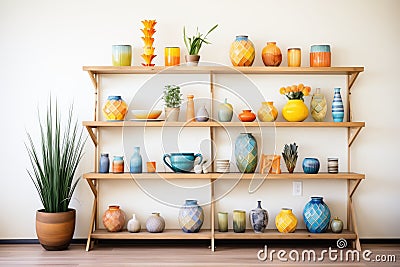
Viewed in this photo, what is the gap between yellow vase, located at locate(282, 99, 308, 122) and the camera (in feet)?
15.3

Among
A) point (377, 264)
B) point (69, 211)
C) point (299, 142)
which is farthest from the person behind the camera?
point (299, 142)

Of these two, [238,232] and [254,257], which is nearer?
[254,257]

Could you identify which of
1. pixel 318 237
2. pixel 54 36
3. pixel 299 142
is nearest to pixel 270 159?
pixel 299 142

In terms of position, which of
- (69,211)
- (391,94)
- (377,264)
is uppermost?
(391,94)

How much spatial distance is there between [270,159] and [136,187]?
1188 millimetres

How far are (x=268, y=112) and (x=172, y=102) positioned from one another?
2.65 ft

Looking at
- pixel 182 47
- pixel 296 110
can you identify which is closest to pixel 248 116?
pixel 296 110

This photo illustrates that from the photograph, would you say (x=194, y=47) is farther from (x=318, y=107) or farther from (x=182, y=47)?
(x=318, y=107)

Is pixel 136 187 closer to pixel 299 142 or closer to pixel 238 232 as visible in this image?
pixel 238 232

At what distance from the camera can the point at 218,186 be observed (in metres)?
4.89

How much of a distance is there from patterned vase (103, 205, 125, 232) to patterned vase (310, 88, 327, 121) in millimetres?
1837

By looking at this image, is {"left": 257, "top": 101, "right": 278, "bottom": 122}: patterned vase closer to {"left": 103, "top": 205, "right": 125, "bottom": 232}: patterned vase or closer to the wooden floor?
the wooden floor

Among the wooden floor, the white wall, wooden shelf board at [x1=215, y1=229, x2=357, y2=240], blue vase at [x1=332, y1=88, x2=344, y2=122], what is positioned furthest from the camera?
the white wall

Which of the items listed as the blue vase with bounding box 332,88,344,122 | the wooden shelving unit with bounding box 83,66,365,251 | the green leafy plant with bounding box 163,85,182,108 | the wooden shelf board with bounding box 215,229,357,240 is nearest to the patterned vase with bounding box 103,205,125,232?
the wooden shelving unit with bounding box 83,66,365,251
